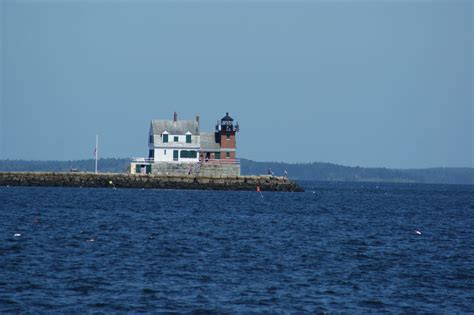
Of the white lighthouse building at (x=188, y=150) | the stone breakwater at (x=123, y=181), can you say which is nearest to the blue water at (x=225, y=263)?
the stone breakwater at (x=123, y=181)

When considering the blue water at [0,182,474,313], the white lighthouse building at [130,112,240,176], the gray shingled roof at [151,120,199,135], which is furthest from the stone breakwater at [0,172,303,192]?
the blue water at [0,182,474,313]

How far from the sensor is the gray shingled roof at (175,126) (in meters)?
120

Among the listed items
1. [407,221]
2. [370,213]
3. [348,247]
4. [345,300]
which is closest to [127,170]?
[370,213]

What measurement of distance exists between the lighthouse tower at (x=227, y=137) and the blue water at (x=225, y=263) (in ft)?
169

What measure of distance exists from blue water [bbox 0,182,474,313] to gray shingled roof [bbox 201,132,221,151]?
50.8 m

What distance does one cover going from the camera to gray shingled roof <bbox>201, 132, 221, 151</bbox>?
398ft

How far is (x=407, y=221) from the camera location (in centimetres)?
7300

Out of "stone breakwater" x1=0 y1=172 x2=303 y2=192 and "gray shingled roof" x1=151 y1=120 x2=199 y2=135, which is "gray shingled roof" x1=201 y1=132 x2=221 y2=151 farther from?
"stone breakwater" x1=0 y1=172 x2=303 y2=192

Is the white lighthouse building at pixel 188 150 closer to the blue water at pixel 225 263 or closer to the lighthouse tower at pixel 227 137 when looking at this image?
the lighthouse tower at pixel 227 137

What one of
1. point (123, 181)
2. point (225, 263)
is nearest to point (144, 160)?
point (123, 181)

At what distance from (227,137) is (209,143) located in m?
2.55

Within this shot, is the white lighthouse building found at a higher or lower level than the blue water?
higher

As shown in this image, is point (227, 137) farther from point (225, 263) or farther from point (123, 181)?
point (225, 263)

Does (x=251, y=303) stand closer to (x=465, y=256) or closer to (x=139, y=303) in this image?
(x=139, y=303)
